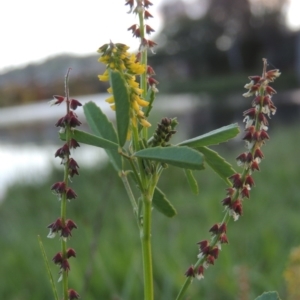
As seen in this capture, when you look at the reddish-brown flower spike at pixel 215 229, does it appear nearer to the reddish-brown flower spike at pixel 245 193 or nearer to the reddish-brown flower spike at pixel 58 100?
the reddish-brown flower spike at pixel 245 193

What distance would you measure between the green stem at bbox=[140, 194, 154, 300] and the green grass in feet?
1.82

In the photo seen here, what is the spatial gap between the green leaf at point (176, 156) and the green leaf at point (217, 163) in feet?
0.29

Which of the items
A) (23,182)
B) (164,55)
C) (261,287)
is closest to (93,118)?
(261,287)

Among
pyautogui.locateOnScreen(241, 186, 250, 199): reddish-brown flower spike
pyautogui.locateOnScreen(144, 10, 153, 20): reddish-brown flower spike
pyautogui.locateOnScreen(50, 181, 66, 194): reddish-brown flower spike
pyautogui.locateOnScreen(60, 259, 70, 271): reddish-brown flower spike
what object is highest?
pyautogui.locateOnScreen(144, 10, 153, 20): reddish-brown flower spike

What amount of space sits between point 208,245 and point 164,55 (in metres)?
25.6

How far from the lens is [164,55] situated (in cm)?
2548

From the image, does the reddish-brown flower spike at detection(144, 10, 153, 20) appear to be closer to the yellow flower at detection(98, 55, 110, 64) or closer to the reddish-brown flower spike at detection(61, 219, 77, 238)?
the yellow flower at detection(98, 55, 110, 64)

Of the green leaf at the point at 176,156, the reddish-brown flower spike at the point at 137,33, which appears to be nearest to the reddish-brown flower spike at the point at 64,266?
the green leaf at the point at 176,156

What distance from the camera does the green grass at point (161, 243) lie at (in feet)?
6.06

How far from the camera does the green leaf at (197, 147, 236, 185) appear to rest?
45 centimetres

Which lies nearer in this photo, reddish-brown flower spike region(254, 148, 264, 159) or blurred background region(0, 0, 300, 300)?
reddish-brown flower spike region(254, 148, 264, 159)

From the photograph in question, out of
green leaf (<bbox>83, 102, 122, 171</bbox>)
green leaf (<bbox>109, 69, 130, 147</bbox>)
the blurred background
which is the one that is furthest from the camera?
the blurred background

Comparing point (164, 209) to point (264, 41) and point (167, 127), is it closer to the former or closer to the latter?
point (167, 127)

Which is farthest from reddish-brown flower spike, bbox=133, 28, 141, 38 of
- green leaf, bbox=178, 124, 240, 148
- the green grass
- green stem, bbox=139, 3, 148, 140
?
the green grass
